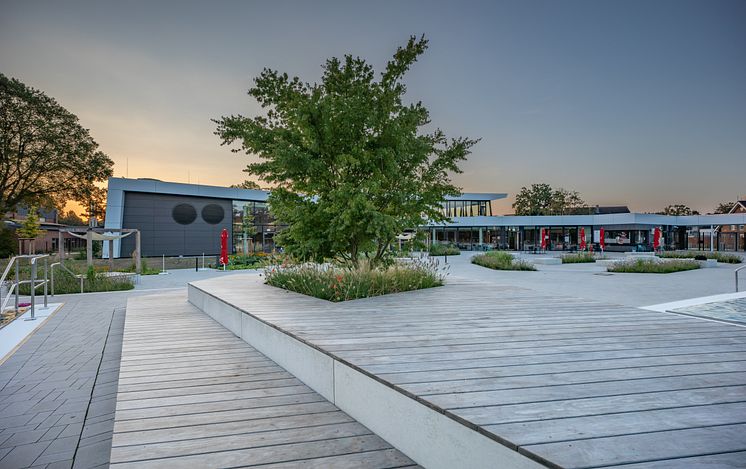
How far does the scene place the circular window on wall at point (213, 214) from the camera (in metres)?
30.5

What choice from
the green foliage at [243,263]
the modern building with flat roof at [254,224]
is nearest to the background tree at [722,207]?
the modern building with flat roof at [254,224]

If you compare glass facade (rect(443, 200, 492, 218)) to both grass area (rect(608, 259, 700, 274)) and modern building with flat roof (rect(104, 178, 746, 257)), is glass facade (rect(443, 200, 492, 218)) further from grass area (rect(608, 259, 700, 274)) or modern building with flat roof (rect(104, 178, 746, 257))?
grass area (rect(608, 259, 700, 274))

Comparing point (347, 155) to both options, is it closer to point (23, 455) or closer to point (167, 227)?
point (23, 455)

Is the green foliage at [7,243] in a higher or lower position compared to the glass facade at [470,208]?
lower

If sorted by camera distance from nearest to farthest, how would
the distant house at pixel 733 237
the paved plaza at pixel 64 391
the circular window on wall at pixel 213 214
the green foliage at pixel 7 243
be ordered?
the paved plaza at pixel 64 391, the green foliage at pixel 7 243, the circular window on wall at pixel 213 214, the distant house at pixel 733 237

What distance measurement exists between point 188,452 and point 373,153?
6.62 metres

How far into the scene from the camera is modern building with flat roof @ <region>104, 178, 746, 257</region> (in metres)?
27.1

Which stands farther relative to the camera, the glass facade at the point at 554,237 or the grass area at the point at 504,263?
the glass facade at the point at 554,237

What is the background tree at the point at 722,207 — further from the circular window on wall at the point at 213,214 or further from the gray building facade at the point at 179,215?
the circular window on wall at the point at 213,214

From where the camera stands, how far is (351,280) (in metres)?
7.24

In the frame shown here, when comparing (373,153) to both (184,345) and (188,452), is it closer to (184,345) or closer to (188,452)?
(184,345)

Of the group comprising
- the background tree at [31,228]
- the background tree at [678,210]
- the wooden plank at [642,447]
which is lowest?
the wooden plank at [642,447]

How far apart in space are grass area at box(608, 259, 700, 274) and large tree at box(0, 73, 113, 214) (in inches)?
1289

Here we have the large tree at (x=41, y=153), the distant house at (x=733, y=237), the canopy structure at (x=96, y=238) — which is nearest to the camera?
the canopy structure at (x=96, y=238)
